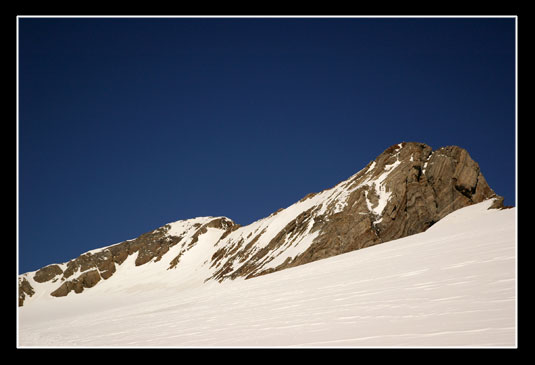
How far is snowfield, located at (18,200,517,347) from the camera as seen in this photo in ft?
24.5

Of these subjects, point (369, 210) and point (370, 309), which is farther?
point (369, 210)

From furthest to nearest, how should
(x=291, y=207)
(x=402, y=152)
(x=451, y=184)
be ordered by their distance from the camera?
1. (x=291, y=207)
2. (x=402, y=152)
3. (x=451, y=184)

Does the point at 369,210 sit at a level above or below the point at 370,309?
below

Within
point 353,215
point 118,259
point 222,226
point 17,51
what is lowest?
point 118,259

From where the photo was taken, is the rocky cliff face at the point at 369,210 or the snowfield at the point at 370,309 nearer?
the snowfield at the point at 370,309

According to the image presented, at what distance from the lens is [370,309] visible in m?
9.46

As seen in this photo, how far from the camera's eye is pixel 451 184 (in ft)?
163

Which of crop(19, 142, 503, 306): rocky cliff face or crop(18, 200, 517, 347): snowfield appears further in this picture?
crop(19, 142, 503, 306): rocky cliff face

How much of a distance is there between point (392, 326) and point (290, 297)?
5495 millimetres

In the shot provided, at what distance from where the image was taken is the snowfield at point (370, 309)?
24.5 feet

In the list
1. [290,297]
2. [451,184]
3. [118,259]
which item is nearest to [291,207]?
[451,184]
